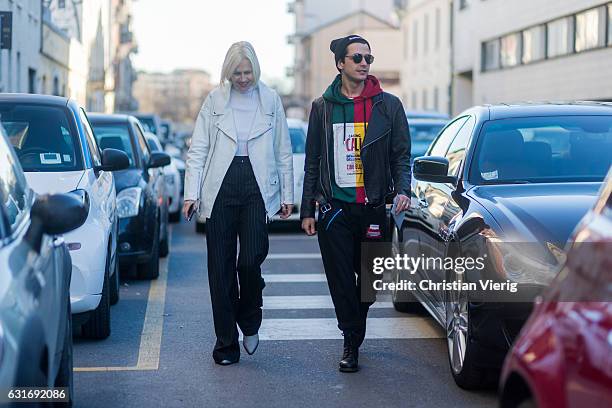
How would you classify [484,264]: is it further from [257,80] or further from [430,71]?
[430,71]

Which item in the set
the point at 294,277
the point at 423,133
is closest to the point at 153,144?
the point at 423,133

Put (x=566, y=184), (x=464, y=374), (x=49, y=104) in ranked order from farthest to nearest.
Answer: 1. (x=49, y=104)
2. (x=566, y=184)
3. (x=464, y=374)

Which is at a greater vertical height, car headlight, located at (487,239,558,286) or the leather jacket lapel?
the leather jacket lapel

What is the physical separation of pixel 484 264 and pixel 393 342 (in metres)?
2.20

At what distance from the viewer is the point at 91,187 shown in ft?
27.9

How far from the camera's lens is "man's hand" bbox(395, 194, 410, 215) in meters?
7.13

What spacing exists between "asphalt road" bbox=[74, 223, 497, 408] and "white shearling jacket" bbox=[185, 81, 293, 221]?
996mm

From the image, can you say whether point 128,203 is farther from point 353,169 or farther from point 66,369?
point 66,369

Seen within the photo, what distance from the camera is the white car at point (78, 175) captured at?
25.7 ft

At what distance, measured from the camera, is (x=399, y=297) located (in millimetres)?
9664

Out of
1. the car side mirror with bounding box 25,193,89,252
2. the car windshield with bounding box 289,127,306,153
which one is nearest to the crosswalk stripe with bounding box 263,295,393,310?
the car side mirror with bounding box 25,193,89,252

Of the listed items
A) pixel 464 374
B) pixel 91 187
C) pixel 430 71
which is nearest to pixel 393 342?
pixel 464 374

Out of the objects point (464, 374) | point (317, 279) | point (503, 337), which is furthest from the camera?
point (317, 279)

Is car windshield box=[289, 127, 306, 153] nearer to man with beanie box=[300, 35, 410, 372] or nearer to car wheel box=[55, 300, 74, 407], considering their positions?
man with beanie box=[300, 35, 410, 372]
